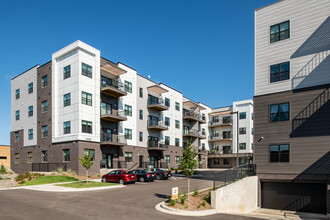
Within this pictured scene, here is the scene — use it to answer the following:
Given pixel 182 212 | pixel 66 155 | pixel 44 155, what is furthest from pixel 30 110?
pixel 182 212

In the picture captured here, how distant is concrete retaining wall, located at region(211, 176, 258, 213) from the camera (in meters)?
15.1

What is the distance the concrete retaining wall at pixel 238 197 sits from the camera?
49.7 feet

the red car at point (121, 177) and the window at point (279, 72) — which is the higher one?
the window at point (279, 72)

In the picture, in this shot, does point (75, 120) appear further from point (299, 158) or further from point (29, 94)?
point (299, 158)

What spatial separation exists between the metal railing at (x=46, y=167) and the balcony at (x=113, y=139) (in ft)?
18.2

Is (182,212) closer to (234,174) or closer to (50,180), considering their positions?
(234,174)

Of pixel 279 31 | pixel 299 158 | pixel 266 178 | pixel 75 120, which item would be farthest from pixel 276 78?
pixel 75 120

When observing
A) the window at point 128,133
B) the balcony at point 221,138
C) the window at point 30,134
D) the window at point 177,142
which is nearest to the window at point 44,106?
the window at point 30,134

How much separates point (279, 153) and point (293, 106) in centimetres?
389

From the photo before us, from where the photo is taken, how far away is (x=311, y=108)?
63.1 ft

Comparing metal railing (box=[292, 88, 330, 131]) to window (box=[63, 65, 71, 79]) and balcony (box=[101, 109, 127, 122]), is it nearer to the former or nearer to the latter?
balcony (box=[101, 109, 127, 122])

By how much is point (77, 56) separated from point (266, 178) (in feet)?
81.7

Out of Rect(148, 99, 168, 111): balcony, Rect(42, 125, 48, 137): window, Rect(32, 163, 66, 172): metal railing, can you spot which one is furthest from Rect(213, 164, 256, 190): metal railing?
Rect(42, 125, 48, 137): window

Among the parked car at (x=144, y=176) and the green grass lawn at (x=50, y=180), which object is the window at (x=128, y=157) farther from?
the green grass lawn at (x=50, y=180)
